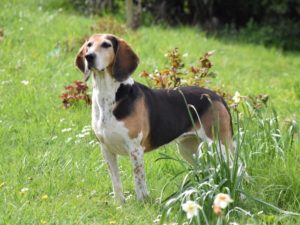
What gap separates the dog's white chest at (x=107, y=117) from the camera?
223 inches

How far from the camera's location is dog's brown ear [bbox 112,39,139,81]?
572cm

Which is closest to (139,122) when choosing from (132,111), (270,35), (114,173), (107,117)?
(132,111)

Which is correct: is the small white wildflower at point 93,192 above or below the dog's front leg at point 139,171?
below

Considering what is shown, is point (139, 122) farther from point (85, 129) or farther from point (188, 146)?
point (85, 129)

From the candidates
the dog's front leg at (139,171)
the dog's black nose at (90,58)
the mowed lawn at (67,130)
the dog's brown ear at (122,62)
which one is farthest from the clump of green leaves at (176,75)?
the dog's black nose at (90,58)

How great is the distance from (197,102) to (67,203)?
4.70ft

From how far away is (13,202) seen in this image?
550 centimetres

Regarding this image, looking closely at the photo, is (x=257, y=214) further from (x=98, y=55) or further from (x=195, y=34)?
(x=195, y=34)

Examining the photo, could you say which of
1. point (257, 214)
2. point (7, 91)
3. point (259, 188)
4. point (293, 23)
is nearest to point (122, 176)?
point (259, 188)

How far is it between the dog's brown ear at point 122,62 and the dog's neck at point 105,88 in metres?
0.05

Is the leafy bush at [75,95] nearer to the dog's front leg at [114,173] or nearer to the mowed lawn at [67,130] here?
the mowed lawn at [67,130]

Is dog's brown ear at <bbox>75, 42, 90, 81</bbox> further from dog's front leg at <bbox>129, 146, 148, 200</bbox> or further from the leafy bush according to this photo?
the leafy bush

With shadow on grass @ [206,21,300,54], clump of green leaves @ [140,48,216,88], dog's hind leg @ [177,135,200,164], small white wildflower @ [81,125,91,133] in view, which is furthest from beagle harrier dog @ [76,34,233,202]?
shadow on grass @ [206,21,300,54]

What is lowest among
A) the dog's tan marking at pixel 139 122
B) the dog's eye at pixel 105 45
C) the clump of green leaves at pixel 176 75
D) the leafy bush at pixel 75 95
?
the leafy bush at pixel 75 95
